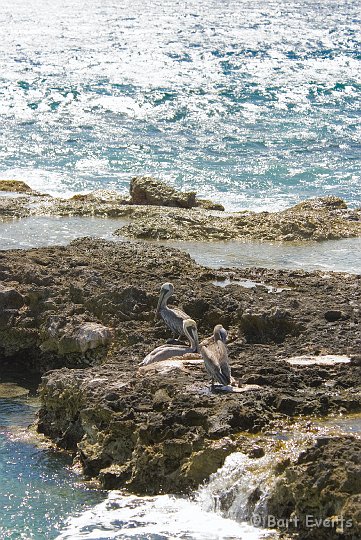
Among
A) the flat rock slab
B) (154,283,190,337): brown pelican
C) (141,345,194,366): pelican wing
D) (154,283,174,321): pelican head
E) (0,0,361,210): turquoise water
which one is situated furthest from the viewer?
(0,0,361,210): turquoise water

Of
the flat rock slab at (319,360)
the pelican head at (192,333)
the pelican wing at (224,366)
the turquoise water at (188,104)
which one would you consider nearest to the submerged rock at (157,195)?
the turquoise water at (188,104)

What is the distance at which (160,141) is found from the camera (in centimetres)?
3888

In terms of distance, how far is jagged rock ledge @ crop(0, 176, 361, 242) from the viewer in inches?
905

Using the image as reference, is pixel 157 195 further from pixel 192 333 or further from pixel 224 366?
pixel 224 366

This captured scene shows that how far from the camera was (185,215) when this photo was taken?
24016 millimetres

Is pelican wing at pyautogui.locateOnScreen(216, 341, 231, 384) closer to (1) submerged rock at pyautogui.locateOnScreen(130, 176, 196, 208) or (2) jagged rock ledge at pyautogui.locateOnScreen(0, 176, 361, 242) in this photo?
(2) jagged rock ledge at pyautogui.locateOnScreen(0, 176, 361, 242)

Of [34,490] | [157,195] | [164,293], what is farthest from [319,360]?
[157,195]

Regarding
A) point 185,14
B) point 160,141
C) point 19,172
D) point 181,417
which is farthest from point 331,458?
point 185,14

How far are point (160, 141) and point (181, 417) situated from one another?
89.3ft

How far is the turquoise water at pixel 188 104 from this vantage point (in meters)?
34.4

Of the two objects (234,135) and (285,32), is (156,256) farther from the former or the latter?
(285,32)

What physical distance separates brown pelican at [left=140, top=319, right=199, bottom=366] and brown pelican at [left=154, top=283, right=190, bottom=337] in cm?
38

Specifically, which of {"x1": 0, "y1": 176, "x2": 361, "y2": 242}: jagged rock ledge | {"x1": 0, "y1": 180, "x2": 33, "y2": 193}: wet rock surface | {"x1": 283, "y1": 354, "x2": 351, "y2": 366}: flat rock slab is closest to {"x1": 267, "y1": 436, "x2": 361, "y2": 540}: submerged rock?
{"x1": 283, "y1": 354, "x2": 351, "y2": 366}: flat rock slab

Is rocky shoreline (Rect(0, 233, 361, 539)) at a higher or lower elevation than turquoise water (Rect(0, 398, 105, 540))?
higher
